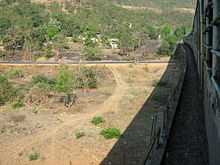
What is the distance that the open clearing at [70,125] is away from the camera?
46.0ft

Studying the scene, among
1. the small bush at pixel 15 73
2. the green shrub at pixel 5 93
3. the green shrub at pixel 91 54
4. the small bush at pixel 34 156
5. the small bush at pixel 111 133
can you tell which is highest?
the small bush at pixel 111 133

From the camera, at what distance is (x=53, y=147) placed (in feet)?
48.9

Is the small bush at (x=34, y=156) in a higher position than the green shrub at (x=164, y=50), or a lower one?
higher

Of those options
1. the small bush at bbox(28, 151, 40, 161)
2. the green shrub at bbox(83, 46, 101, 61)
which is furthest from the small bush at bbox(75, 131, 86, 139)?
the green shrub at bbox(83, 46, 101, 61)

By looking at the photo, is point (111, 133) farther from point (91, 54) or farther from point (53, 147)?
point (91, 54)

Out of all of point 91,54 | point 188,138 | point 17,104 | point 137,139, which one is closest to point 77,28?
point 91,54

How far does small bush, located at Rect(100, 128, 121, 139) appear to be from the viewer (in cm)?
1571

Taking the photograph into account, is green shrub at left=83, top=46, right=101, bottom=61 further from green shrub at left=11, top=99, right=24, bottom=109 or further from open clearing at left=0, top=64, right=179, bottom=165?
green shrub at left=11, top=99, right=24, bottom=109

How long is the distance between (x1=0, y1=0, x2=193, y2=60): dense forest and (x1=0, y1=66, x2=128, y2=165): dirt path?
2636 cm

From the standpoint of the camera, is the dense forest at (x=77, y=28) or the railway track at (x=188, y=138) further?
the dense forest at (x=77, y=28)

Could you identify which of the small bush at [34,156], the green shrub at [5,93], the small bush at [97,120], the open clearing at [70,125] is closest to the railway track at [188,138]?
the open clearing at [70,125]

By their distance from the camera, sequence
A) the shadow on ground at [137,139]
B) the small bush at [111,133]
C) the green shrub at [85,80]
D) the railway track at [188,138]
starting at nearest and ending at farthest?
the railway track at [188,138] < the shadow on ground at [137,139] < the small bush at [111,133] < the green shrub at [85,80]

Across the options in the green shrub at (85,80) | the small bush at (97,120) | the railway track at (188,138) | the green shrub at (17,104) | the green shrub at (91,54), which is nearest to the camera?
the railway track at (188,138)

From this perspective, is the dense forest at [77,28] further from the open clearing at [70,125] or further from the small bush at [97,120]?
the small bush at [97,120]
